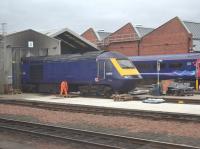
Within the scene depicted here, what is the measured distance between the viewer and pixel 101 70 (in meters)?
29.1

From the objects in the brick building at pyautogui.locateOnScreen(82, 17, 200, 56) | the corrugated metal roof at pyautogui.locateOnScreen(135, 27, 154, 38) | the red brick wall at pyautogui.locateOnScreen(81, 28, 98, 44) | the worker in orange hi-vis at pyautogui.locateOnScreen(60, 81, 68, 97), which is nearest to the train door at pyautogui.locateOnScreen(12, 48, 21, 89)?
the worker in orange hi-vis at pyautogui.locateOnScreen(60, 81, 68, 97)

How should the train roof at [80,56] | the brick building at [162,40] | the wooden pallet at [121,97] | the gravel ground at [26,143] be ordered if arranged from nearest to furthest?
the gravel ground at [26,143]
the wooden pallet at [121,97]
the train roof at [80,56]
the brick building at [162,40]

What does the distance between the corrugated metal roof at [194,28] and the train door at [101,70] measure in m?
33.0

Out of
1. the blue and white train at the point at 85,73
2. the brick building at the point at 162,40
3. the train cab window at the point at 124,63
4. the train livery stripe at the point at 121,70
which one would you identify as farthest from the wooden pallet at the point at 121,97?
the brick building at the point at 162,40

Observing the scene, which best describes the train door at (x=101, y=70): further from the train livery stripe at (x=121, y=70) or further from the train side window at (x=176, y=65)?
the train side window at (x=176, y=65)

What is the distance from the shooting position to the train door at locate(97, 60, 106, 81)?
1138 inches

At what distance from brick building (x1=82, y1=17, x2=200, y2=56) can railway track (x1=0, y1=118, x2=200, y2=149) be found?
135ft

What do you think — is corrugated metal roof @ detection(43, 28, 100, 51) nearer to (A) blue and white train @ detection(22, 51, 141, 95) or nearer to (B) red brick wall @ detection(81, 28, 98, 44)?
(A) blue and white train @ detection(22, 51, 141, 95)

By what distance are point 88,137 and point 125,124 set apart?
2.99 m

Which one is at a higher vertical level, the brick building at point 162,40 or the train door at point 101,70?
the brick building at point 162,40

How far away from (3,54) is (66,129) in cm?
2216

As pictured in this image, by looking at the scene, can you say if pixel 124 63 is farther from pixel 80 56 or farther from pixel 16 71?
pixel 16 71

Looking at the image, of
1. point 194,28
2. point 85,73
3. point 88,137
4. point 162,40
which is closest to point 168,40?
point 162,40

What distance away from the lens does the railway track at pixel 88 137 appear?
11969 millimetres
